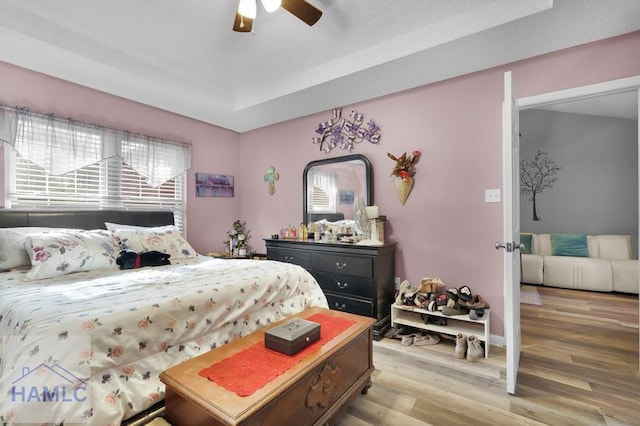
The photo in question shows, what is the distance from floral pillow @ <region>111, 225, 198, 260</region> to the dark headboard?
1.59ft

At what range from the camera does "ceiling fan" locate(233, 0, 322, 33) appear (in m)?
1.71

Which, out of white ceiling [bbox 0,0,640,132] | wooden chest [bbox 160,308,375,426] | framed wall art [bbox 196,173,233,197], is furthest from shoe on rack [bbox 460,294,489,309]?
framed wall art [bbox 196,173,233,197]

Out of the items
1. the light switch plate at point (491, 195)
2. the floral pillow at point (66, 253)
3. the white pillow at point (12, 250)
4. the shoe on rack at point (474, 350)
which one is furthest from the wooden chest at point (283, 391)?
the white pillow at point (12, 250)

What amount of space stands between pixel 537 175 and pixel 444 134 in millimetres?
3581

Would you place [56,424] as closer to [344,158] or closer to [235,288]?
[235,288]

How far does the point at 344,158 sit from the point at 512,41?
1796 mm

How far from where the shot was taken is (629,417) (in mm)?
1665

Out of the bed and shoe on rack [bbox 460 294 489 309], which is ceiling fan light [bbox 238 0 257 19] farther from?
shoe on rack [bbox 460 294 489 309]

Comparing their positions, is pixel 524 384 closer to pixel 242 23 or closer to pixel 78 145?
pixel 242 23

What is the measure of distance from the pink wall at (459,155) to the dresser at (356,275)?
0.33m

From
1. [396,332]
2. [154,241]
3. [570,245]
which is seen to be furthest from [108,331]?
[570,245]

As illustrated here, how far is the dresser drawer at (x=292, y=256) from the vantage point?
3.25 m

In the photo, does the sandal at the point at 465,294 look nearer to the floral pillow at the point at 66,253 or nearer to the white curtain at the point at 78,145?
the floral pillow at the point at 66,253

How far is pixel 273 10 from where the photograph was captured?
1707 mm
